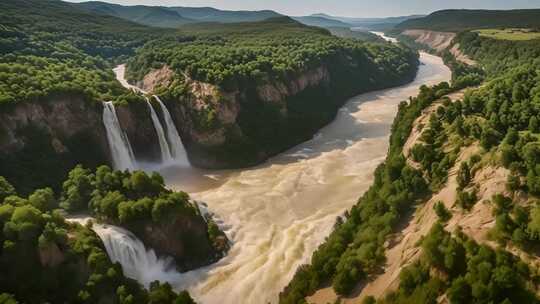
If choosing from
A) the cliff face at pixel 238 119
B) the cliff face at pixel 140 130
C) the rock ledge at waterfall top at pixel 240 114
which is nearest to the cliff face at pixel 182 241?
the cliff face at pixel 140 130

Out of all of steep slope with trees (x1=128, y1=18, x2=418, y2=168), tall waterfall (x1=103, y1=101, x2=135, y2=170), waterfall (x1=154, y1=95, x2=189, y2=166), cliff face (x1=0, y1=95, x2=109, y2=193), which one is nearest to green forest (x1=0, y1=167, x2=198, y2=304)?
cliff face (x1=0, y1=95, x2=109, y2=193)

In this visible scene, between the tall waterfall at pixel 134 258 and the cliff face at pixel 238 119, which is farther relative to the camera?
the cliff face at pixel 238 119

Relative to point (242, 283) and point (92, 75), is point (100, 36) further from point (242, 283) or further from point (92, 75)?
point (242, 283)

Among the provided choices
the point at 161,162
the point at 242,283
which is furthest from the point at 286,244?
the point at 161,162

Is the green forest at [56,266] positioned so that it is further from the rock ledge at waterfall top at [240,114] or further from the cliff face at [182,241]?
the rock ledge at waterfall top at [240,114]

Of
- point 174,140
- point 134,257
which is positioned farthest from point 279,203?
point 174,140

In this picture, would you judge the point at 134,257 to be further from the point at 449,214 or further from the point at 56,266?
the point at 449,214

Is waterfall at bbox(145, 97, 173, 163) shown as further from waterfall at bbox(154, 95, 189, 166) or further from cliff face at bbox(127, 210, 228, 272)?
cliff face at bbox(127, 210, 228, 272)
